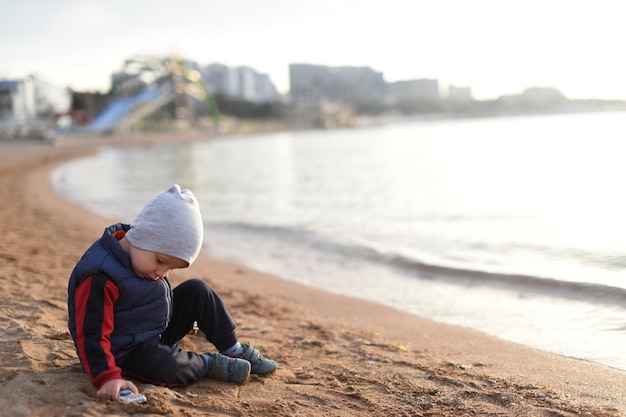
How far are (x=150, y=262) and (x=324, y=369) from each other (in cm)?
98

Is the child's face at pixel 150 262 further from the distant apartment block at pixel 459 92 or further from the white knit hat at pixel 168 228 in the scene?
the distant apartment block at pixel 459 92

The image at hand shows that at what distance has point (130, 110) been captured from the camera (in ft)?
167

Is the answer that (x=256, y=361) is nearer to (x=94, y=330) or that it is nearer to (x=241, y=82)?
(x=94, y=330)

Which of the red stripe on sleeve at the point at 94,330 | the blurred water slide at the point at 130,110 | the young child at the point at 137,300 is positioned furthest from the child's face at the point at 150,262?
the blurred water slide at the point at 130,110

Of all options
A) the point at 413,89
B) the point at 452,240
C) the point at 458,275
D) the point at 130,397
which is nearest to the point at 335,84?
the point at 413,89

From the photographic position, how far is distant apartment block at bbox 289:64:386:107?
446 ft

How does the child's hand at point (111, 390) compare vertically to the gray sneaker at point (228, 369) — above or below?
above

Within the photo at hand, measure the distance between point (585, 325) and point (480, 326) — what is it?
0.63m

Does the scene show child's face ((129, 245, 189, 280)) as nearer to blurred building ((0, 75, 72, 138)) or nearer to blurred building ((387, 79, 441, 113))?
blurred building ((0, 75, 72, 138))

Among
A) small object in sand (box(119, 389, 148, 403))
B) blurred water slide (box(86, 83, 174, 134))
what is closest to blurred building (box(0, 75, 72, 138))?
blurred water slide (box(86, 83, 174, 134))

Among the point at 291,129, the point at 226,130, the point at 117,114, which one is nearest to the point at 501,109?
the point at 291,129

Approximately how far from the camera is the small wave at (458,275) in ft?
14.9

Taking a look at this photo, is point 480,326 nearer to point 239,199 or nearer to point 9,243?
point 9,243

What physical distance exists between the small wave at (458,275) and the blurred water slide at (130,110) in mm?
38139
